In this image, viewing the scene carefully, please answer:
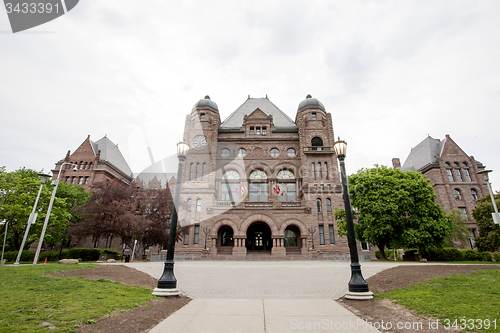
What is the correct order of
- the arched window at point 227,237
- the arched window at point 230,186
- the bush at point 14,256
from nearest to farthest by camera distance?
the bush at point 14,256, the arched window at point 227,237, the arched window at point 230,186

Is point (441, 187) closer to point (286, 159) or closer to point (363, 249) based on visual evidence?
point (363, 249)

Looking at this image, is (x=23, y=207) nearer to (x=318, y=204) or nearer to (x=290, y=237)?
(x=290, y=237)

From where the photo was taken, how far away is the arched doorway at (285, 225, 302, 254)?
3366cm

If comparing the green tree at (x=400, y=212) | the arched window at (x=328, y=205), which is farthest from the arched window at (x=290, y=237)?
the green tree at (x=400, y=212)

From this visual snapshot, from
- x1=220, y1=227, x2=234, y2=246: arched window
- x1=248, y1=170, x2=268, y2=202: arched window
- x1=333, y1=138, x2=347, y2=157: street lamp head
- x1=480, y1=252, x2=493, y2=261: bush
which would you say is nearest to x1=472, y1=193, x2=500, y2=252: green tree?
x1=480, y1=252, x2=493, y2=261: bush

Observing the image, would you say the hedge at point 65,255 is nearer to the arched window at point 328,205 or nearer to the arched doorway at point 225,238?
the arched doorway at point 225,238

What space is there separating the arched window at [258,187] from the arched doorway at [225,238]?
5.80 m

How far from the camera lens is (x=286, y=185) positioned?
1523 inches

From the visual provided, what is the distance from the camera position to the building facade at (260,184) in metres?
32.9

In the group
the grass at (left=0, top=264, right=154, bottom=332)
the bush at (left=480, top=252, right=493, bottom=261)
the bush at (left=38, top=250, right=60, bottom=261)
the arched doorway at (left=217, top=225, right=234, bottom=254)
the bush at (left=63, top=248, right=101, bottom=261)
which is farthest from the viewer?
the arched doorway at (left=217, top=225, right=234, bottom=254)

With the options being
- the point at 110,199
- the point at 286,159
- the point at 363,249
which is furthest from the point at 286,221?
the point at 110,199

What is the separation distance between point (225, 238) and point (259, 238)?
4.93m

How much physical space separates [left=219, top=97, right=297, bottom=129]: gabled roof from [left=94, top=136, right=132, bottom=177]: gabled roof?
27.1 meters

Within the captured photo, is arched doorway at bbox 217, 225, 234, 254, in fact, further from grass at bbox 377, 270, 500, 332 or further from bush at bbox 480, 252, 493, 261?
bush at bbox 480, 252, 493, 261
